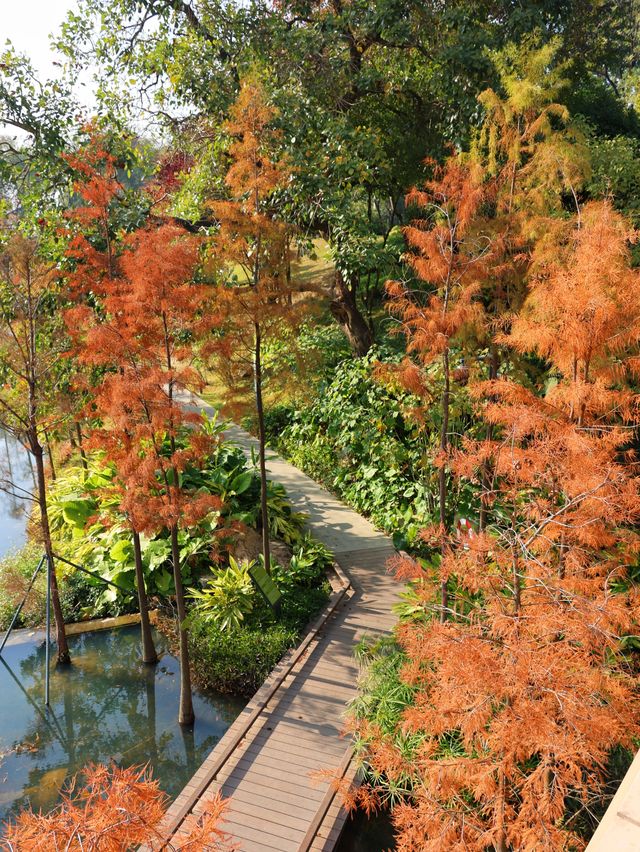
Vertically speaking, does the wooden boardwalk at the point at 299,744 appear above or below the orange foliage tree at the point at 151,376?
below

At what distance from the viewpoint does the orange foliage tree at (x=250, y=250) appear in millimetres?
6785

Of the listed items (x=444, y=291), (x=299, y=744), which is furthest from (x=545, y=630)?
(x=444, y=291)

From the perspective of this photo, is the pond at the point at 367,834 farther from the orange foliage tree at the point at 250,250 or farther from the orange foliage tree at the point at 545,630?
the orange foliage tree at the point at 250,250

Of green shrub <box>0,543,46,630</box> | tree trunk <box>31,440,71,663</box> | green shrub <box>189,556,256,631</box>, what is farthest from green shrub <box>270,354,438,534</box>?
green shrub <box>0,543,46,630</box>

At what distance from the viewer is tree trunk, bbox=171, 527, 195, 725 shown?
6309mm

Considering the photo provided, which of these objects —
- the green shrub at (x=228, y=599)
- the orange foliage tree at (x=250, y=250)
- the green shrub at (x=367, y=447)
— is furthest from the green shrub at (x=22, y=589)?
the green shrub at (x=367, y=447)

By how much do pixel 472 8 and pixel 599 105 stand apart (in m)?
5.21

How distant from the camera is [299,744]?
5.65 metres

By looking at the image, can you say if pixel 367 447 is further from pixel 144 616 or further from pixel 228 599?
pixel 144 616

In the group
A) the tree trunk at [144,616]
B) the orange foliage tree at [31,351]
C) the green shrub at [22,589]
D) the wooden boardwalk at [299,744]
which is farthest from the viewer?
the green shrub at [22,589]

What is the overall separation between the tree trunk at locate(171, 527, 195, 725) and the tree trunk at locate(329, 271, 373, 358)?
23.0 feet

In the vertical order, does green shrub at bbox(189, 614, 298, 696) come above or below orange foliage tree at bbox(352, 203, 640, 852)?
below

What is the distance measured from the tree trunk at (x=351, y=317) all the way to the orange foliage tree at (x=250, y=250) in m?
4.96

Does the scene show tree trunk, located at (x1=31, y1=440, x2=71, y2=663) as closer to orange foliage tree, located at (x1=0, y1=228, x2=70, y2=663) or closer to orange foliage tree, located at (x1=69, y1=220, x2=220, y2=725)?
orange foliage tree, located at (x1=0, y1=228, x2=70, y2=663)
